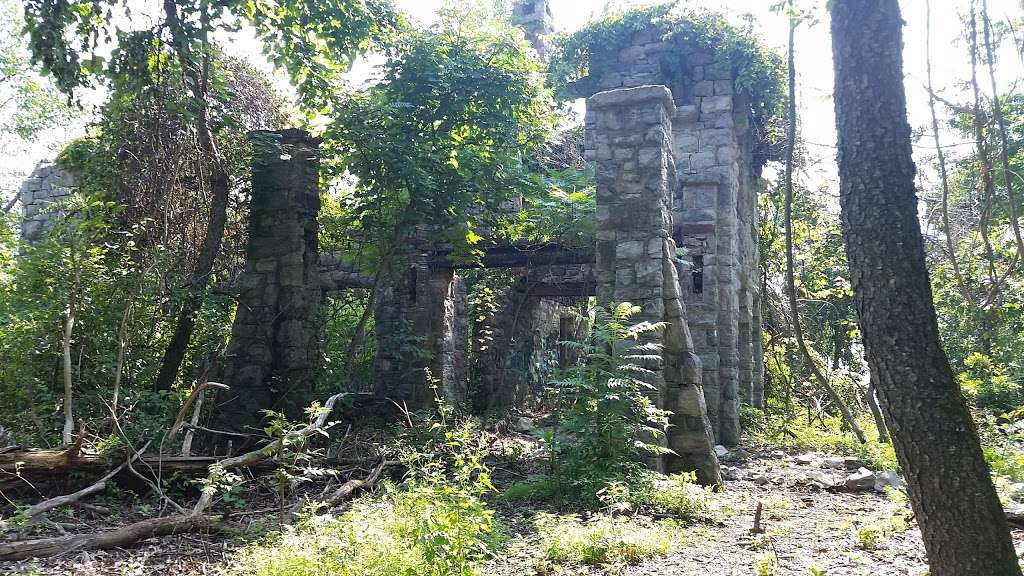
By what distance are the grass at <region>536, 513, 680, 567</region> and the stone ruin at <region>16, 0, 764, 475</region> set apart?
202 centimetres

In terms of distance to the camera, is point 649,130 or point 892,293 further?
point 649,130

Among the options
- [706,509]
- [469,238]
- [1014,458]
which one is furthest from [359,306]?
[1014,458]

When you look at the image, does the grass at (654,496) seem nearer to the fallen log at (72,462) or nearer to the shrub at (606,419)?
the shrub at (606,419)

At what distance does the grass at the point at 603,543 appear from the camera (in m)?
4.11

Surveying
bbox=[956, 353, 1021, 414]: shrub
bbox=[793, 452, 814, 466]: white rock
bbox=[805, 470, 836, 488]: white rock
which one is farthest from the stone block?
bbox=[805, 470, 836, 488]: white rock

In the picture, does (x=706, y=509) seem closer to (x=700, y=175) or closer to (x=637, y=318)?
(x=637, y=318)

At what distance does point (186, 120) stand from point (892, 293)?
5963mm

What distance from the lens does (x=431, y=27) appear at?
29.9 ft

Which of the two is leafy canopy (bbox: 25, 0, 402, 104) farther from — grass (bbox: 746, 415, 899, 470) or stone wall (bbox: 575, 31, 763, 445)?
grass (bbox: 746, 415, 899, 470)

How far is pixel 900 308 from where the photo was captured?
2.85 meters

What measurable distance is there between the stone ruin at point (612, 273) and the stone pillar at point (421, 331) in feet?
0.09

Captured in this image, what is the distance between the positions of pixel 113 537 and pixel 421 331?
22.6ft

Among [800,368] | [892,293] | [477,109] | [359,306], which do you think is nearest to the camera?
[892,293]

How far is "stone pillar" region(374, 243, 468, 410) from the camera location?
10.5 m
